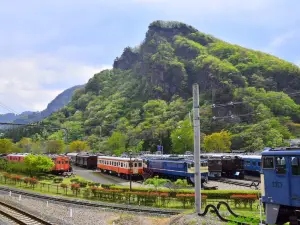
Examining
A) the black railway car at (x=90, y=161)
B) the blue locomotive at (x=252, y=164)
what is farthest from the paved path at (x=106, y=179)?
the blue locomotive at (x=252, y=164)

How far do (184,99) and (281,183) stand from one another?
117017 millimetres

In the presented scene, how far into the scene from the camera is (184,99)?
130 m

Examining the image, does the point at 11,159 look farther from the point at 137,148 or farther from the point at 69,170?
the point at 137,148

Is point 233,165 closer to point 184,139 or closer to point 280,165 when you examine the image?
point 184,139

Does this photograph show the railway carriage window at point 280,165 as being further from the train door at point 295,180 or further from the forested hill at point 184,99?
the forested hill at point 184,99

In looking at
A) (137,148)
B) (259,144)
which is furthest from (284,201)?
(137,148)

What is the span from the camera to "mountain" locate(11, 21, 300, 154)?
80.2 meters

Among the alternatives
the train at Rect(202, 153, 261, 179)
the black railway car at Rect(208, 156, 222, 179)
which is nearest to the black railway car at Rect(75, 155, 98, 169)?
the train at Rect(202, 153, 261, 179)

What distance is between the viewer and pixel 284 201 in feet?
44.7

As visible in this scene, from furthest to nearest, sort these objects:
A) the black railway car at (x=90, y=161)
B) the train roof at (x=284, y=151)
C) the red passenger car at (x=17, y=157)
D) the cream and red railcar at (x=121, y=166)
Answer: the black railway car at (x=90, y=161), the red passenger car at (x=17, y=157), the cream and red railcar at (x=121, y=166), the train roof at (x=284, y=151)

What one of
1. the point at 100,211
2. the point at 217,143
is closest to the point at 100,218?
the point at 100,211

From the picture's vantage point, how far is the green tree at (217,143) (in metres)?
71.2

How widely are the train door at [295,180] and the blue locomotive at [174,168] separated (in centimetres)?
2155

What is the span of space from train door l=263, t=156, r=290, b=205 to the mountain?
34709mm
